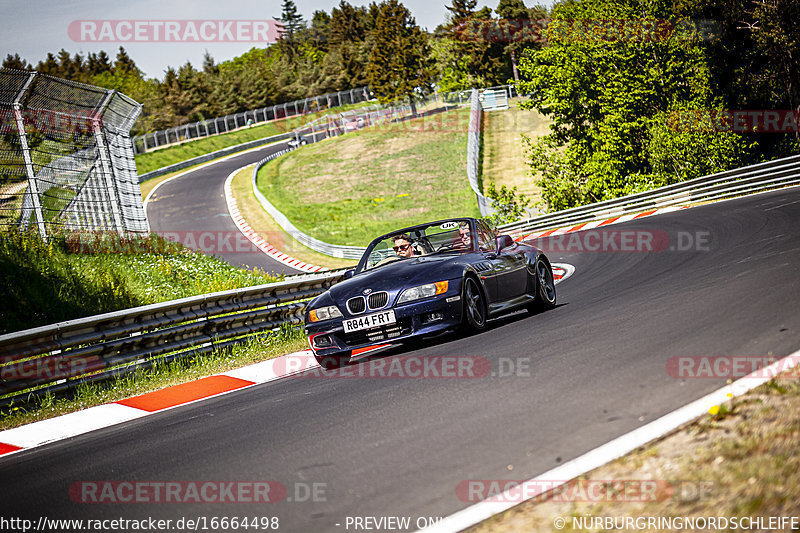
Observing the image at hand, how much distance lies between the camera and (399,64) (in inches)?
3110

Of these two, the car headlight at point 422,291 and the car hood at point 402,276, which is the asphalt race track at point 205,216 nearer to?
the car hood at point 402,276

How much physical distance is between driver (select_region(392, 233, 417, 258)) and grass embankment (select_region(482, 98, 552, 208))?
103ft

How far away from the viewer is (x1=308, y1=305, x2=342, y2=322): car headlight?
8.00 m

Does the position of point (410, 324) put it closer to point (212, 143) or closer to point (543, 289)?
point (543, 289)

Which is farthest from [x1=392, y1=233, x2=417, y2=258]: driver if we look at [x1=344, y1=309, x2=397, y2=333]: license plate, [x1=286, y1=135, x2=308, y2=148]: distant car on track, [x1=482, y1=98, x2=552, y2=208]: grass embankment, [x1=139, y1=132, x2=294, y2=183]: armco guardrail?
[x1=286, y1=135, x2=308, y2=148]: distant car on track

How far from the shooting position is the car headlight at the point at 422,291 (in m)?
7.78

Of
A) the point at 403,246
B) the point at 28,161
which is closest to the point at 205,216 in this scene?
the point at 28,161

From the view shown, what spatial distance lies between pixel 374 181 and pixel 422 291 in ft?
128

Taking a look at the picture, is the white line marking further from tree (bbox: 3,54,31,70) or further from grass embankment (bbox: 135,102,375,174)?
tree (bbox: 3,54,31,70)

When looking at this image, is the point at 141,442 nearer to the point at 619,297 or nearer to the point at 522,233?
the point at 619,297

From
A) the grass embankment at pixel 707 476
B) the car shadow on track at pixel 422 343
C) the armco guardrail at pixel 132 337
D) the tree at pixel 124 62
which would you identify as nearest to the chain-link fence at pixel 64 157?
the armco guardrail at pixel 132 337

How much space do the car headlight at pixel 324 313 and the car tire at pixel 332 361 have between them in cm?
45

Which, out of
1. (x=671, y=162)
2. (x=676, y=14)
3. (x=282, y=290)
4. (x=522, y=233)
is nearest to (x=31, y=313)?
(x=282, y=290)

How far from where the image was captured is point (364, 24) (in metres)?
136
